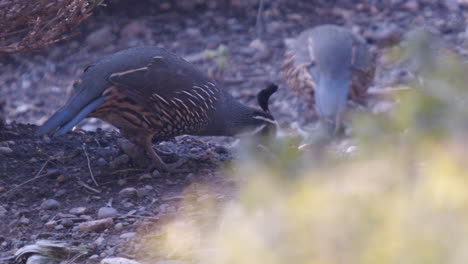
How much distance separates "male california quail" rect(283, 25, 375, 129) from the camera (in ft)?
19.1

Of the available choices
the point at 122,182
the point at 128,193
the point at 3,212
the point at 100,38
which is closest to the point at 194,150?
the point at 122,182

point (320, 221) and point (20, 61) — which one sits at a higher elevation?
point (320, 221)

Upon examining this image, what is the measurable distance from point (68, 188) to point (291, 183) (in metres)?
2.78

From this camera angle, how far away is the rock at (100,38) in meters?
7.98

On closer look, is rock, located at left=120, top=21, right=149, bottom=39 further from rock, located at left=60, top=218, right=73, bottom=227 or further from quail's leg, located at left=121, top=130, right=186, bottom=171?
rock, located at left=60, top=218, right=73, bottom=227

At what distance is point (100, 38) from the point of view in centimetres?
800

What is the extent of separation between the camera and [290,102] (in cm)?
706

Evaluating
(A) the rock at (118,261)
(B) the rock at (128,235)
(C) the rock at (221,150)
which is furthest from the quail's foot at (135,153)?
(A) the rock at (118,261)

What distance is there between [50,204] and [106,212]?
0.36 meters

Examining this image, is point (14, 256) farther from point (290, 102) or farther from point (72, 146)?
point (290, 102)

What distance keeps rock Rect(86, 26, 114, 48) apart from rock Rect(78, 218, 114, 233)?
473 cm

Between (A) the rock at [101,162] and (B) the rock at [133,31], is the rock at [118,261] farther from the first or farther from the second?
(B) the rock at [133,31]

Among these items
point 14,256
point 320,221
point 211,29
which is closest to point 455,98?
point 320,221

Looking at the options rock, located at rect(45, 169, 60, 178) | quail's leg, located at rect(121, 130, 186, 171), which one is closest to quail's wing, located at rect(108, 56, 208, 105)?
quail's leg, located at rect(121, 130, 186, 171)
